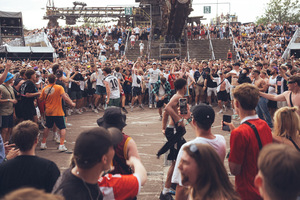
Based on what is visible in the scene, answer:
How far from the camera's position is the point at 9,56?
68.4ft

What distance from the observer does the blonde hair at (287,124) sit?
3.07 m

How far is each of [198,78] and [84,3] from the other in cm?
3356

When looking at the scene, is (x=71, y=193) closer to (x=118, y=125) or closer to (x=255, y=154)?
(x=118, y=125)

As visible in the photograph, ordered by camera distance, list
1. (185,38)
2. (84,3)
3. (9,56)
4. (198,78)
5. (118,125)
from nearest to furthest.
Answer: (118,125), (198,78), (9,56), (185,38), (84,3)

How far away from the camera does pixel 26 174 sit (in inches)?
93.5

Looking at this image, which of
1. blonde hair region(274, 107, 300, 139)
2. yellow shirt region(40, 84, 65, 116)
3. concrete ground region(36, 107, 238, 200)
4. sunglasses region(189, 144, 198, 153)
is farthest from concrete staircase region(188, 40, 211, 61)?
sunglasses region(189, 144, 198, 153)

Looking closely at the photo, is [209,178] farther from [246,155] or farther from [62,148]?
[62,148]

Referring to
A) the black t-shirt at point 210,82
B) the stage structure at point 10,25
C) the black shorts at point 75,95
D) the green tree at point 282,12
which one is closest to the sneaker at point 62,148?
the black shorts at point 75,95

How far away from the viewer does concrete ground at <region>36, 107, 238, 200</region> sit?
506 centimetres

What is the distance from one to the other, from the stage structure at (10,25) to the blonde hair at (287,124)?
23.5 metres

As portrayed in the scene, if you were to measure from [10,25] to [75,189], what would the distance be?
2430 cm

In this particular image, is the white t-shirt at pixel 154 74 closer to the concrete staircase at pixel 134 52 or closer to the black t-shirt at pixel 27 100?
the black t-shirt at pixel 27 100

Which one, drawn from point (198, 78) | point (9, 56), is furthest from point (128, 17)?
point (198, 78)

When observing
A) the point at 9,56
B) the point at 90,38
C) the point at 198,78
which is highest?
the point at 90,38
